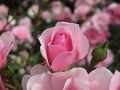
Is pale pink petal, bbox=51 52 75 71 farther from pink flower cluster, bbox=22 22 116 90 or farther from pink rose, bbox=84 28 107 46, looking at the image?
pink rose, bbox=84 28 107 46

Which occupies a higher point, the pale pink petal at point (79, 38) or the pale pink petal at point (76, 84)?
the pale pink petal at point (79, 38)

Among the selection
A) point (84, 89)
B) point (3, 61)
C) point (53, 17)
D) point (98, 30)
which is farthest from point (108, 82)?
point (53, 17)

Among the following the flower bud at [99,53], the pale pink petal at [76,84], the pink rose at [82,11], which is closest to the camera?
the pale pink petal at [76,84]

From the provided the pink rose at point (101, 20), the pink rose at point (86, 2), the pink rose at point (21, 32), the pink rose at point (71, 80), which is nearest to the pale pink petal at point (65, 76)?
the pink rose at point (71, 80)

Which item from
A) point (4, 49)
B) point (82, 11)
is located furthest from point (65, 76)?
point (82, 11)

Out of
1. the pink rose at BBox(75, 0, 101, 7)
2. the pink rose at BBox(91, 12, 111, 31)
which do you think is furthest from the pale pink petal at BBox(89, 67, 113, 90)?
the pink rose at BBox(75, 0, 101, 7)

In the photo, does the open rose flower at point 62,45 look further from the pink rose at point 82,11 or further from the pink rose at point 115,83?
the pink rose at point 82,11
